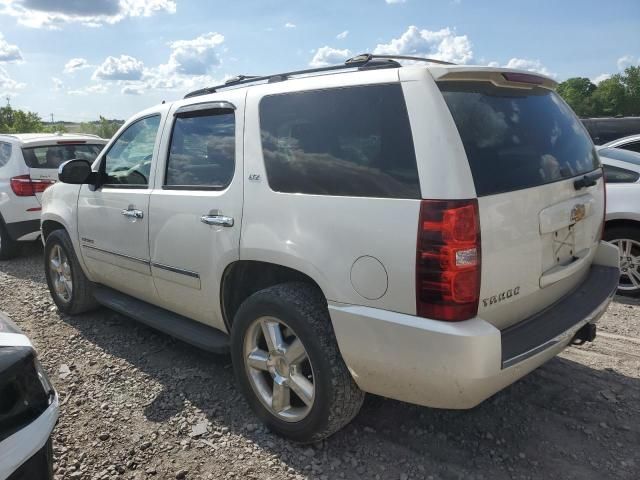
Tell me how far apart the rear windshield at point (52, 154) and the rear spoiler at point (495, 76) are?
19.4ft

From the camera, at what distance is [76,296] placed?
4.66 meters

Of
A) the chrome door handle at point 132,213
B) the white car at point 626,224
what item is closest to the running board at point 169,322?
the chrome door handle at point 132,213

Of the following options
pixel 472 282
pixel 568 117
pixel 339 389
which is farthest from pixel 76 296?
pixel 568 117

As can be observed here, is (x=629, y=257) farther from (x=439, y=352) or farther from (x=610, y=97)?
(x=610, y=97)

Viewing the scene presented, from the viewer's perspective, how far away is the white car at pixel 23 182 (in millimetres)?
6938

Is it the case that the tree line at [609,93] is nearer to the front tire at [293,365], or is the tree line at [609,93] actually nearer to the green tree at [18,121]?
the green tree at [18,121]

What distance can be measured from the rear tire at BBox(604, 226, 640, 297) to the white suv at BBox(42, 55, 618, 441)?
2206mm

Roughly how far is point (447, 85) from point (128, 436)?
101 inches

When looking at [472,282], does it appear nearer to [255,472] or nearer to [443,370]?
[443,370]

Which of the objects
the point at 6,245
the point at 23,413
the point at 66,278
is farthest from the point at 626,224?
the point at 6,245

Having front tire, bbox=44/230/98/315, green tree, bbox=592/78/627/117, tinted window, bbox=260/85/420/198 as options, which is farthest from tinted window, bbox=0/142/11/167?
green tree, bbox=592/78/627/117

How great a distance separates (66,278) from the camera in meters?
4.81

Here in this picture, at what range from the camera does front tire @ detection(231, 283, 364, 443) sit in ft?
8.27

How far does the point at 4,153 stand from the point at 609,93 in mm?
85008
